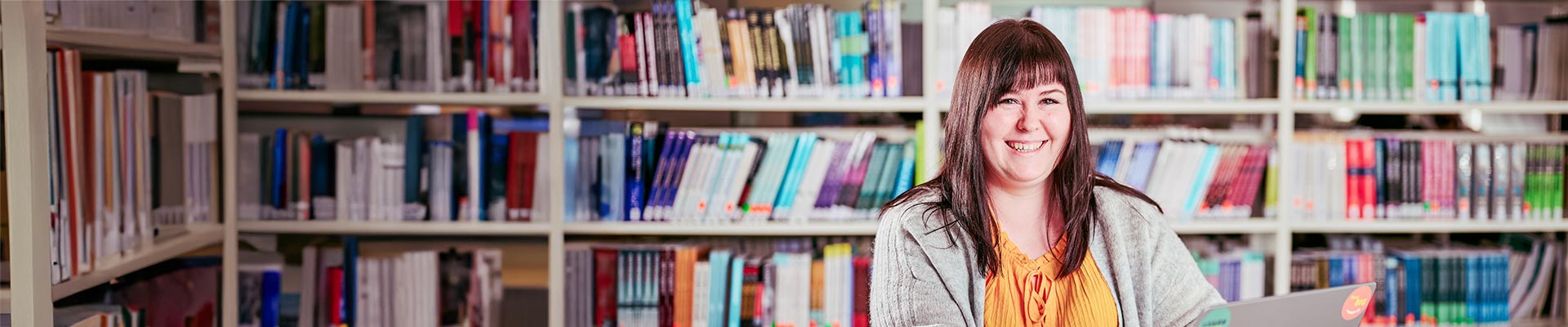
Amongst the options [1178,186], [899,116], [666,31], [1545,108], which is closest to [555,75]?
[666,31]

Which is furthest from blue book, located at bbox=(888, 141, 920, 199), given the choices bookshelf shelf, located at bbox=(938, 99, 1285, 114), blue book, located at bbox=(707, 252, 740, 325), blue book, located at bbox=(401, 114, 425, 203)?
blue book, located at bbox=(401, 114, 425, 203)

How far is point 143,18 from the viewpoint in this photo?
6.16 ft

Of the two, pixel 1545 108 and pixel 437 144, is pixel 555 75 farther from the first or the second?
pixel 1545 108

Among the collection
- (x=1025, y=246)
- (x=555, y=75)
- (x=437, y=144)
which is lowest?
(x=1025, y=246)

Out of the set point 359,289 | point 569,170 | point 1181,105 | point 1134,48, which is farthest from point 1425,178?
point 359,289

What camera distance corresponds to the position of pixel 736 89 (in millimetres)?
2281

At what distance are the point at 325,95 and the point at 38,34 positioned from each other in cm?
76

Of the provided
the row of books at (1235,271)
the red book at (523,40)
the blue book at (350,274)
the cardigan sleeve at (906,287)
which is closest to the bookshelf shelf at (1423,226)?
the row of books at (1235,271)

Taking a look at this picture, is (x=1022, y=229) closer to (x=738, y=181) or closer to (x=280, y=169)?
(x=738, y=181)

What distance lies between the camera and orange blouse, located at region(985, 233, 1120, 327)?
1318 mm

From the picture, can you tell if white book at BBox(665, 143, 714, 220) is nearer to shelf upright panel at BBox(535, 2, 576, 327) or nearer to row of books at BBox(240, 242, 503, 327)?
shelf upright panel at BBox(535, 2, 576, 327)

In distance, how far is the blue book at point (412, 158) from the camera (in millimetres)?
2244

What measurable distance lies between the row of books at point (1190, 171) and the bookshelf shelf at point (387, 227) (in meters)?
1.31

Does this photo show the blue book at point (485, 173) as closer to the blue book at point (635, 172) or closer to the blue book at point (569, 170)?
the blue book at point (569, 170)
